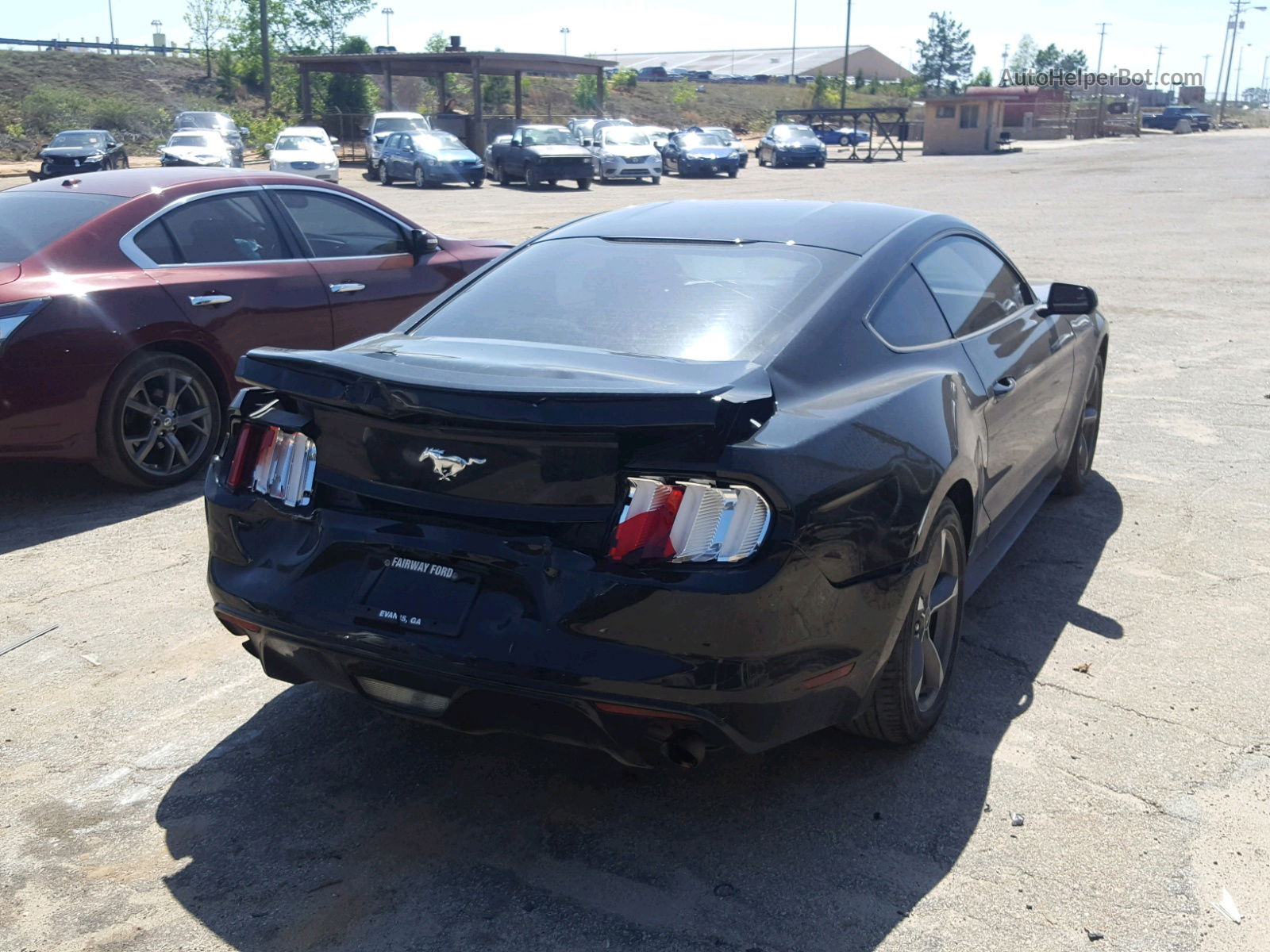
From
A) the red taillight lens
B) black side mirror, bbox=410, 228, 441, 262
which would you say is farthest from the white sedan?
the red taillight lens

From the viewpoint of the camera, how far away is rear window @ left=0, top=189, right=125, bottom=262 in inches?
234

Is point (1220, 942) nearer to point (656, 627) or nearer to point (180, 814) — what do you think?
point (656, 627)

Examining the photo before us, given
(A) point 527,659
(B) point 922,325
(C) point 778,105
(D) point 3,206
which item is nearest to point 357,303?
(D) point 3,206

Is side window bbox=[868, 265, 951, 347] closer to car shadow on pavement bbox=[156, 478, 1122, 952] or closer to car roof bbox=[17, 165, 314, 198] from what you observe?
car shadow on pavement bbox=[156, 478, 1122, 952]

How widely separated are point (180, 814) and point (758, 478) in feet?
6.01

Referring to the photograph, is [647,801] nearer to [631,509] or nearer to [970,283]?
[631,509]

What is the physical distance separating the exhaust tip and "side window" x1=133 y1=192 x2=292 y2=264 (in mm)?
4502

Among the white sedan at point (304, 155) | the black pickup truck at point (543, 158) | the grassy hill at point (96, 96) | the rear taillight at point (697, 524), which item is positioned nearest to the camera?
the rear taillight at point (697, 524)

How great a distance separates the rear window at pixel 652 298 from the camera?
3471 millimetres

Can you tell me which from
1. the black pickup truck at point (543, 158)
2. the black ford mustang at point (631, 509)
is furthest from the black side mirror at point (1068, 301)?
the black pickup truck at point (543, 158)

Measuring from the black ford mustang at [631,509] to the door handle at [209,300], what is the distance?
2791mm

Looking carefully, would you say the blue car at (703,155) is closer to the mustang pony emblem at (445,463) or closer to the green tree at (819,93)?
the mustang pony emblem at (445,463)

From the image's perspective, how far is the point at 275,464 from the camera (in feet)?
11.0

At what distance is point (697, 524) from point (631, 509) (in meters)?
0.16
